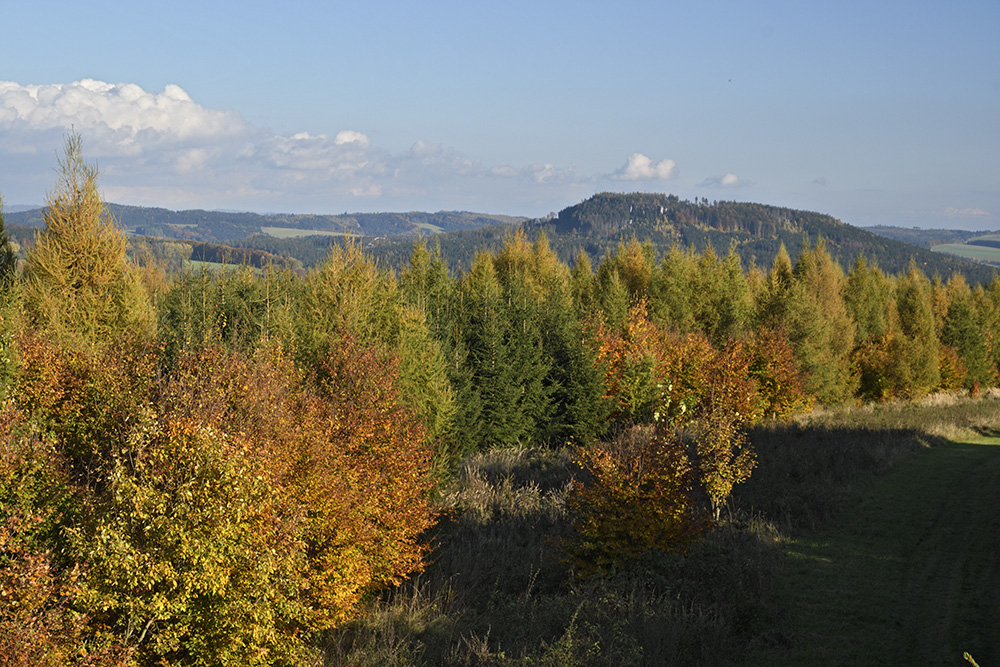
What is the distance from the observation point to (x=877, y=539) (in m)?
19.0

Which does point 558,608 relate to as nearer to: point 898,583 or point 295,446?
point 295,446

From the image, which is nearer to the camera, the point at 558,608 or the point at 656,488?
the point at 558,608

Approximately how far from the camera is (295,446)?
1324 centimetres

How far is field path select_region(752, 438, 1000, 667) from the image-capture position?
1257 centimetres

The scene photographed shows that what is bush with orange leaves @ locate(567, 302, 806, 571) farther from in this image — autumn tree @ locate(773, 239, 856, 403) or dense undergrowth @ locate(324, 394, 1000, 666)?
autumn tree @ locate(773, 239, 856, 403)

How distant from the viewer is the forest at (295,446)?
972 cm

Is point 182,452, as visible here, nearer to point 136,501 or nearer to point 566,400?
point 136,501

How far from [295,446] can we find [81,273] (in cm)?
1323

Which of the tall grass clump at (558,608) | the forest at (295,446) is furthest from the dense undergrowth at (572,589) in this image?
the forest at (295,446)

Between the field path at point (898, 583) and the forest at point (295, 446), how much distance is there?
189 centimetres

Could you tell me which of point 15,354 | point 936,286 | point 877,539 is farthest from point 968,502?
point 936,286

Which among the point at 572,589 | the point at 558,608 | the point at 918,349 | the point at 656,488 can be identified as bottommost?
the point at 558,608

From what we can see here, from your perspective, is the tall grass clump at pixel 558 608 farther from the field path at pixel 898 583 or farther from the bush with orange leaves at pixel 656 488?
the field path at pixel 898 583

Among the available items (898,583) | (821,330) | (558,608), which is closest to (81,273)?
(558,608)
